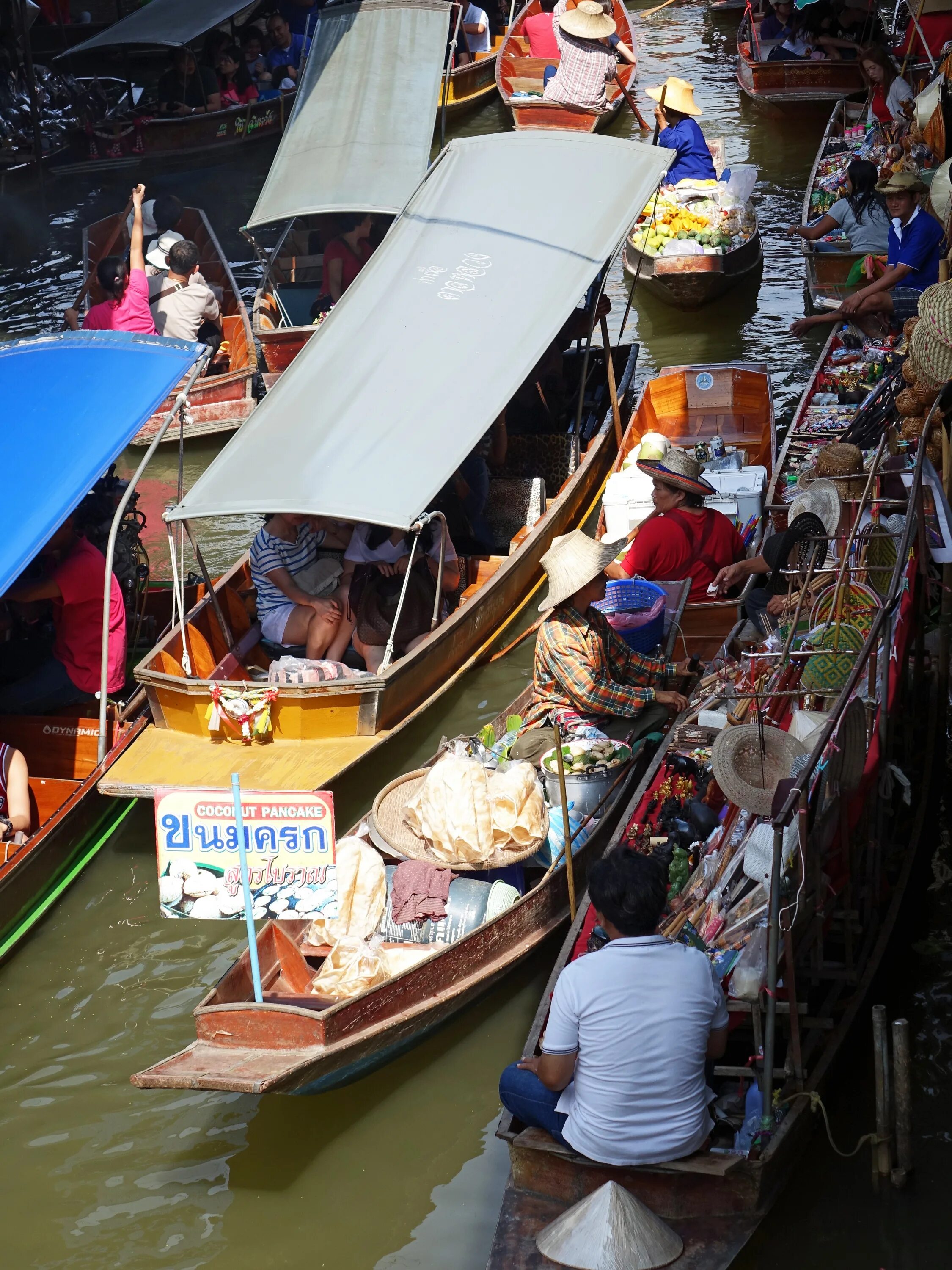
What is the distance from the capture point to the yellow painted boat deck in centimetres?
619

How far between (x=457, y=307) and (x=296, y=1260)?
5158 millimetres

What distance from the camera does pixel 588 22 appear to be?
13.5m

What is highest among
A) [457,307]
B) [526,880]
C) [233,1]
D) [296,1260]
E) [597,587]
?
[233,1]

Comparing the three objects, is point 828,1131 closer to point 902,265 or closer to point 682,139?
point 902,265

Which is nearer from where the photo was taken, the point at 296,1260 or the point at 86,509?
the point at 296,1260

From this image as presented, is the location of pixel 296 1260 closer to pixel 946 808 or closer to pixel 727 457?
pixel 946 808

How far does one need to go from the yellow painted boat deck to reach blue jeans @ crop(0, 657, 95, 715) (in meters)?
0.70

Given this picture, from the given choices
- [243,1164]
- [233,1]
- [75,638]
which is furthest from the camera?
[233,1]

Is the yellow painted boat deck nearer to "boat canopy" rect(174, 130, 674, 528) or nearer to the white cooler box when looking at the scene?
"boat canopy" rect(174, 130, 674, 528)

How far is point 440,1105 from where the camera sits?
5.22 meters

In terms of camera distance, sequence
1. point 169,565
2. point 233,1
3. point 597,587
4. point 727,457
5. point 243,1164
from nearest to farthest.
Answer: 1. point 243,1164
2. point 597,587
3. point 727,457
4. point 169,565
5. point 233,1

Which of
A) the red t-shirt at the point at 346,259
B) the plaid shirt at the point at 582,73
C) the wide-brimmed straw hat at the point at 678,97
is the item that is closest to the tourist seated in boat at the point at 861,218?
the wide-brimmed straw hat at the point at 678,97

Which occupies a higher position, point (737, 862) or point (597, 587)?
point (597, 587)

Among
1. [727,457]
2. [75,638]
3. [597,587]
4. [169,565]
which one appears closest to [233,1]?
[169,565]
